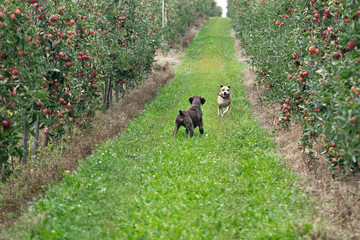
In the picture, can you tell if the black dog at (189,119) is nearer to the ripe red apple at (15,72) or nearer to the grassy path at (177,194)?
the grassy path at (177,194)

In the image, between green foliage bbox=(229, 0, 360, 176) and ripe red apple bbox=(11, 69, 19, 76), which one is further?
ripe red apple bbox=(11, 69, 19, 76)

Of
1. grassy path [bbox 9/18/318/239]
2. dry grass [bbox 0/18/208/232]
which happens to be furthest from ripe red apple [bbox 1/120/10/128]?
grassy path [bbox 9/18/318/239]

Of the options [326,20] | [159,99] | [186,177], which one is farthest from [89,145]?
[159,99]

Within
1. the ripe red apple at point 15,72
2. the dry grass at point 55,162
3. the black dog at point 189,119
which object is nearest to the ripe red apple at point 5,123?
the ripe red apple at point 15,72

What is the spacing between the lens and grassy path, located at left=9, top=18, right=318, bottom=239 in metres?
4.79

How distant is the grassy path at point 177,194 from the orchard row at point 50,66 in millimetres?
1196

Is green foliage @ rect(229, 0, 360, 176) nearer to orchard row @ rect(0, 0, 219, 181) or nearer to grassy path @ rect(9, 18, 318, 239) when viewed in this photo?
grassy path @ rect(9, 18, 318, 239)

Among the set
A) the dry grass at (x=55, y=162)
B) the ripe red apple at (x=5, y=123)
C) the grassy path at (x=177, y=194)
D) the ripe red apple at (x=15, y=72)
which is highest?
the ripe red apple at (x=15, y=72)

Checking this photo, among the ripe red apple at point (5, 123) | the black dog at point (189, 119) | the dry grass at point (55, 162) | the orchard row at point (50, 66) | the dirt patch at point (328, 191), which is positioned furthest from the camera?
the black dog at point (189, 119)

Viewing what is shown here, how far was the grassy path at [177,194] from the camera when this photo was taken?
4785 millimetres

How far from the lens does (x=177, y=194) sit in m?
5.84

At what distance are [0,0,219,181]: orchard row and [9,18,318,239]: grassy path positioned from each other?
3.92 feet

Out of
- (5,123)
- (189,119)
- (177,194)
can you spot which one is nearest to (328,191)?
(177,194)

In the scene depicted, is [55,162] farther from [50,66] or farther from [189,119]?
[189,119]
